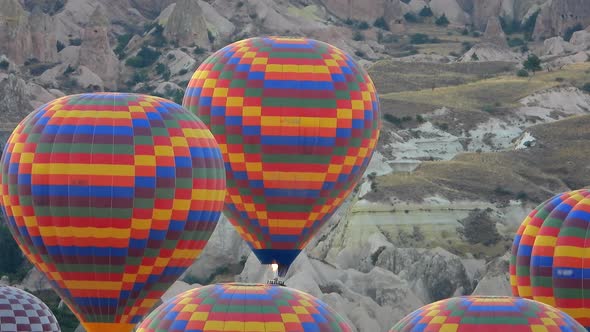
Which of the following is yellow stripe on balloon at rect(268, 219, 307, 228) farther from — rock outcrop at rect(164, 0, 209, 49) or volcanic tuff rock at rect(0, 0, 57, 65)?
rock outcrop at rect(164, 0, 209, 49)

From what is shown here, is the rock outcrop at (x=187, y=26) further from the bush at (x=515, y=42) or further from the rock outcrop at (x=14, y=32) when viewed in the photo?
the bush at (x=515, y=42)

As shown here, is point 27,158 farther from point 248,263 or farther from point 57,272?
point 248,263

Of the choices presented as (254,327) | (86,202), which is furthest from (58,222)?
(254,327)

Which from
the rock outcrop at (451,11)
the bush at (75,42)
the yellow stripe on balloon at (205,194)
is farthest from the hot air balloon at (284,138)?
the rock outcrop at (451,11)

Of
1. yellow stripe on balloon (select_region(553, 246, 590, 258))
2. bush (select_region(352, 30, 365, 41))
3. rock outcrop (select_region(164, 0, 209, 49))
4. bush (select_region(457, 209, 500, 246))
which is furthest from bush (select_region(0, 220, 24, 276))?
bush (select_region(352, 30, 365, 41))

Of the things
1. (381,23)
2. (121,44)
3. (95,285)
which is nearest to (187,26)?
(121,44)
